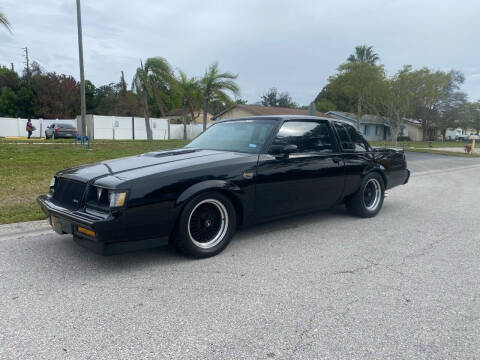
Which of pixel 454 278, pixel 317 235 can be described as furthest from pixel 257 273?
pixel 454 278

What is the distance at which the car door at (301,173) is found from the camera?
4.23 meters

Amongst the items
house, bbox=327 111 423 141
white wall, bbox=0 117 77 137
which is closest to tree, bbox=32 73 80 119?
white wall, bbox=0 117 77 137

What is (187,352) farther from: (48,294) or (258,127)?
(258,127)

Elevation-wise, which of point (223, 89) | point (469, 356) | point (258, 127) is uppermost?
point (223, 89)

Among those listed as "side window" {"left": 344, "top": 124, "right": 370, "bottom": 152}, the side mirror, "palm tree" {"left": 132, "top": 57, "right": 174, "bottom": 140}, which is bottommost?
the side mirror

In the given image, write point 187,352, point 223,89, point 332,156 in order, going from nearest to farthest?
point 187,352 → point 332,156 → point 223,89

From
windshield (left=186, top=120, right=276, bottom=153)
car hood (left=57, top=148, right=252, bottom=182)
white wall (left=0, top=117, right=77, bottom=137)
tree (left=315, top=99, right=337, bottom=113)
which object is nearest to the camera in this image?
car hood (left=57, top=148, right=252, bottom=182)

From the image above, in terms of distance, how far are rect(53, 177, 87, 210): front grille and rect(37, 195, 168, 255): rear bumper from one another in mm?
93

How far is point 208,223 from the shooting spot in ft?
12.6

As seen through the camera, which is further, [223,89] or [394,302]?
[223,89]

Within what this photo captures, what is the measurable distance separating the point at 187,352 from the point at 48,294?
1461mm

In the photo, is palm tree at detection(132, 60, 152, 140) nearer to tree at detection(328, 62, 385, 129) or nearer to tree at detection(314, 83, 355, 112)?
tree at detection(328, 62, 385, 129)

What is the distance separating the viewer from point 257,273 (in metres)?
3.46

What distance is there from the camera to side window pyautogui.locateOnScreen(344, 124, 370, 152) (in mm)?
5598
